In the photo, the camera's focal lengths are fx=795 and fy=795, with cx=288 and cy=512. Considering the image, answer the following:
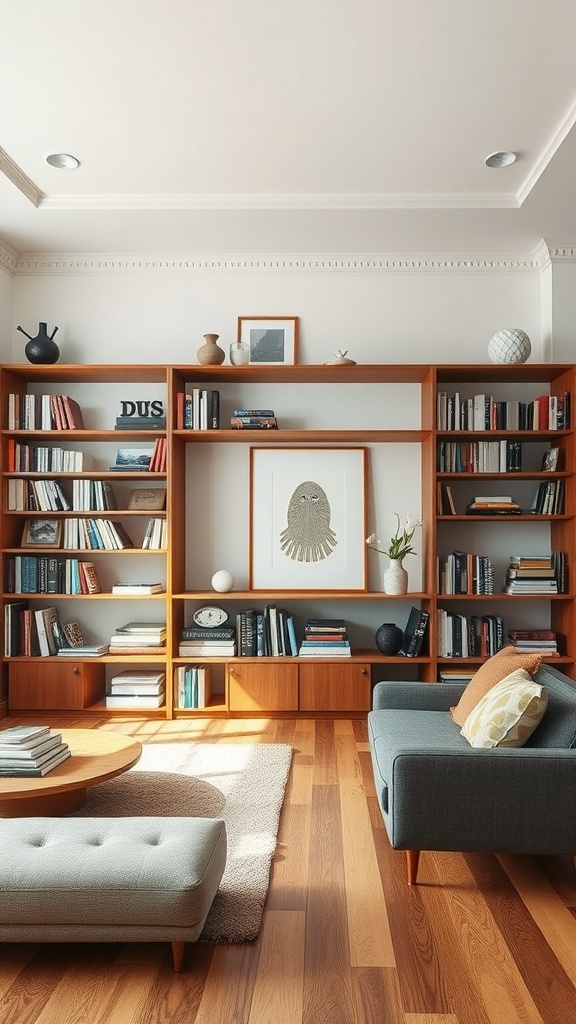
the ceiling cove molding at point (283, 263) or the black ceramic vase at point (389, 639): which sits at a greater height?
the ceiling cove molding at point (283, 263)

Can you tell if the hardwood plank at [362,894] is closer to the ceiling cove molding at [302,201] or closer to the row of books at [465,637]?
the row of books at [465,637]

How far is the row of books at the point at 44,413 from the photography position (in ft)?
16.8

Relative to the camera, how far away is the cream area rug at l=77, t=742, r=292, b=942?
2.55 meters

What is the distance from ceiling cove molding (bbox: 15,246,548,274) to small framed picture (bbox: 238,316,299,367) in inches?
13.8

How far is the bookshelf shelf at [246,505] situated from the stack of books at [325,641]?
8 centimetres

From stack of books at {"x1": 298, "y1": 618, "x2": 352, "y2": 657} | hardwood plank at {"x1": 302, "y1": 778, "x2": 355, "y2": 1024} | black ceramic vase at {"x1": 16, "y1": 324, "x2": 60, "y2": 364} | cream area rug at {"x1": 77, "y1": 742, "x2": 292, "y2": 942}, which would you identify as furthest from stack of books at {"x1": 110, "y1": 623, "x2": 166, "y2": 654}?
hardwood plank at {"x1": 302, "y1": 778, "x2": 355, "y2": 1024}

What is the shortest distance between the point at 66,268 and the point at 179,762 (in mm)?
3364

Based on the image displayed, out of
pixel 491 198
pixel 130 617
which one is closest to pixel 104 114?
pixel 491 198

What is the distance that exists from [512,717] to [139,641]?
2917 millimetres

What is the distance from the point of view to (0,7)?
2.87m

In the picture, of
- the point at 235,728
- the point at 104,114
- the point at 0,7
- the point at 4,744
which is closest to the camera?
the point at 0,7

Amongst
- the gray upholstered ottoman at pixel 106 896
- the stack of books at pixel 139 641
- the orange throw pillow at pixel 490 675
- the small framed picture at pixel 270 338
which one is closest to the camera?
the gray upholstered ottoman at pixel 106 896

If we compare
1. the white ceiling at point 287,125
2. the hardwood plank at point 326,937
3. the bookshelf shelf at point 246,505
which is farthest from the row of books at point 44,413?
the hardwood plank at point 326,937

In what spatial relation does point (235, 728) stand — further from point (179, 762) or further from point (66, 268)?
point (66, 268)
